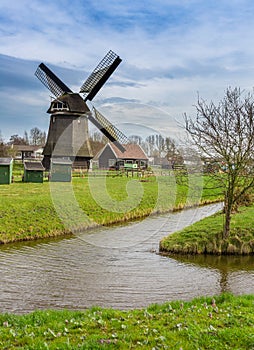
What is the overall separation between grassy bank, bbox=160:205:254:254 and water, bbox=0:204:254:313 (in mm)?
551

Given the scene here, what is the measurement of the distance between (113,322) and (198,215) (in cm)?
1752

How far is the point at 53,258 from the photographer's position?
13.3 meters

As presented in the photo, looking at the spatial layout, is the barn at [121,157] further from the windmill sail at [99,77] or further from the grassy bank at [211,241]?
the grassy bank at [211,241]

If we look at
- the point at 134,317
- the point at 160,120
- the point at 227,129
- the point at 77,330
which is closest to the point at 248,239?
the point at 227,129

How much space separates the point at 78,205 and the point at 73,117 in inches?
677

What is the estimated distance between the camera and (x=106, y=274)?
11.2 metres

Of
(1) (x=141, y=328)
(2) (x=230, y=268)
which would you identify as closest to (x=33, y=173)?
(2) (x=230, y=268)

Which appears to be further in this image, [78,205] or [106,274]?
[78,205]

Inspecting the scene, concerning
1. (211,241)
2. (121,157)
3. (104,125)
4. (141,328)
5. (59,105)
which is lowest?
(141,328)

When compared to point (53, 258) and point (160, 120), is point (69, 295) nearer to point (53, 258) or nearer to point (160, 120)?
point (53, 258)

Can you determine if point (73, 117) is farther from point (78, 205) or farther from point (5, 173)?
point (78, 205)

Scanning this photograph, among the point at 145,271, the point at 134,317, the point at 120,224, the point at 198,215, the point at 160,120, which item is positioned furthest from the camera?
the point at 198,215

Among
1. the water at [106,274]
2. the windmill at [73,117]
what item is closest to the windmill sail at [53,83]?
the windmill at [73,117]

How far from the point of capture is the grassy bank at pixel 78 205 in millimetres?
17328
